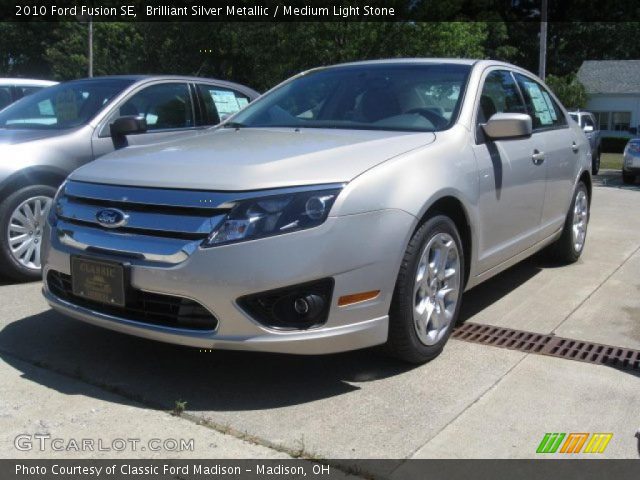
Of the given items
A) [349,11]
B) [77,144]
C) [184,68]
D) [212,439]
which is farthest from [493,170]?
[184,68]

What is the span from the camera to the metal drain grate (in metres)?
3.97

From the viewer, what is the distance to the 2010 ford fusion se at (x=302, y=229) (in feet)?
10.2

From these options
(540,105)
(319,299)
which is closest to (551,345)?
(319,299)

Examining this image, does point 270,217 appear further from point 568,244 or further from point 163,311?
point 568,244

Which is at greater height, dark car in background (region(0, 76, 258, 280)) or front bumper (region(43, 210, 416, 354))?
dark car in background (region(0, 76, 258, 280))

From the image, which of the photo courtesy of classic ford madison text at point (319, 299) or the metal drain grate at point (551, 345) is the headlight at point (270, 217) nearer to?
the photo courtesy of classic ford madison text at point (319, 299)


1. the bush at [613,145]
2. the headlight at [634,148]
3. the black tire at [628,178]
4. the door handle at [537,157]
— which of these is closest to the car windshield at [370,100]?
the door handle at [537,157]

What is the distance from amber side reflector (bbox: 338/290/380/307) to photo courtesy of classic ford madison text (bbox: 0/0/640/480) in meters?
0.01

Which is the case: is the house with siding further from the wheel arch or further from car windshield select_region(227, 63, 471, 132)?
car windshield select_region(227, 63, 471, 132)

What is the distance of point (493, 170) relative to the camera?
4.24m

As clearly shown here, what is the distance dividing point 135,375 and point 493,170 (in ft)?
7.68

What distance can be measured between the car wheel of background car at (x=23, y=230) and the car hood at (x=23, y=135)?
1.25 feet

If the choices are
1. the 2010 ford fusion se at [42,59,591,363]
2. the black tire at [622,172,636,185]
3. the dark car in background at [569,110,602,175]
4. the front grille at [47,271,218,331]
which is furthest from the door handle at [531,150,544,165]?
the dark car in background at [569,110,602,175]

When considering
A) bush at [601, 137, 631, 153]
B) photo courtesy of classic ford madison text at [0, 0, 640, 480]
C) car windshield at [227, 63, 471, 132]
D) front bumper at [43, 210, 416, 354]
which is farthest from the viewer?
bush at [601, 137, 631, 153]
